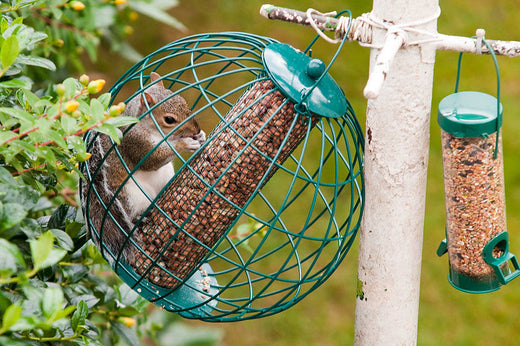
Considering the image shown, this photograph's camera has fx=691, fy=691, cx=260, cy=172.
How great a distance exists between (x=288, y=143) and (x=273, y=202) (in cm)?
200

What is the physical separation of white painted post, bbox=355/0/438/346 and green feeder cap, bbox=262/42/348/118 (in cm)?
13

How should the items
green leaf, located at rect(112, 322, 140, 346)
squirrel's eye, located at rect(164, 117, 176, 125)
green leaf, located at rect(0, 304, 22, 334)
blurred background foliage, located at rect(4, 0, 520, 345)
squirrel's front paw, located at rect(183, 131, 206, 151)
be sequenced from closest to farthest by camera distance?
green leaf, located at rect(0, 304, 22, 334), green leaf, located at rect(112, 322, 140, 346), squirrel's front paw, located at rect(183, 131, 206, 151), squirrel's eye, located at rect(164, 117, 176, 125), blurred background foliage, located at rect(4, 0, 520, 345)

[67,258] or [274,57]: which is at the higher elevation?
[274,57]

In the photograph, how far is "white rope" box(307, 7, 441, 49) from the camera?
125 cm

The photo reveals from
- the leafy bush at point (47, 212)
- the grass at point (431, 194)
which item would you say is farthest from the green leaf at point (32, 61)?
the grass at point (431, 194)

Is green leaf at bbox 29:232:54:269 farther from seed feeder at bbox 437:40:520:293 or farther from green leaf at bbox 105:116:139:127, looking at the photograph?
seed feeder at bbox 437:40:520:293

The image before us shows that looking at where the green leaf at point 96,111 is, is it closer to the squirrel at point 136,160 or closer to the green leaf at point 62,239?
the green leaf at point 62,239

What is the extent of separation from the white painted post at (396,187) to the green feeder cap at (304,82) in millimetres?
129

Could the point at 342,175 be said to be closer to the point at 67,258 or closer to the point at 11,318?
the point at 67,258

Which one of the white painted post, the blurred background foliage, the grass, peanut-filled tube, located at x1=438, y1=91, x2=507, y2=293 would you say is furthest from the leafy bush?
the grass

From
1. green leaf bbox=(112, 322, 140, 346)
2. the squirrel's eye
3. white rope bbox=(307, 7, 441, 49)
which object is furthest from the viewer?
the squirrel's eye

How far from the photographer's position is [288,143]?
1321 millimetres

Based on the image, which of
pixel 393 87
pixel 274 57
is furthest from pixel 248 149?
pixel 393 87

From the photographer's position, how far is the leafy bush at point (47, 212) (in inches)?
36.5
